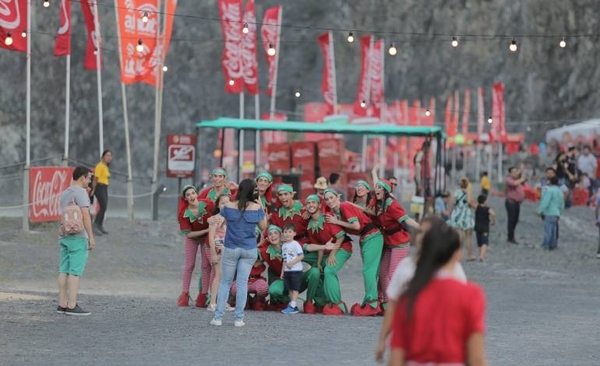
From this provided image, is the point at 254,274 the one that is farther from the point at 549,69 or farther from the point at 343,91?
the point at 549,69

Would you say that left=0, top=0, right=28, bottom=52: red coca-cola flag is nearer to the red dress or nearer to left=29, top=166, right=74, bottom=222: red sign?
left=29, top=166, right=74, bottom=222: red sign

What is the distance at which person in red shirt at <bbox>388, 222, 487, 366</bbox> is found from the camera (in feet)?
21.3

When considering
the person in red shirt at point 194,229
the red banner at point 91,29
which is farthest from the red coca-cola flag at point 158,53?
the person in red shirt at point 194,229

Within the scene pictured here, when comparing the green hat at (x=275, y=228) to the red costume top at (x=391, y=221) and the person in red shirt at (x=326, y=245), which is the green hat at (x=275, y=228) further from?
the red costume top at (x=391, y=221)

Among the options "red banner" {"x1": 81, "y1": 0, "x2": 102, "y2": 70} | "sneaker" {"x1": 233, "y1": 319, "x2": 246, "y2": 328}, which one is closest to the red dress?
"sneaker" {"x1": 233, "y1": 319, "x2": 246, "y2": 328}

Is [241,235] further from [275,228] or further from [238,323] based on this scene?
[275,228]

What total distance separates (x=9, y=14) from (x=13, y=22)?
15 cm

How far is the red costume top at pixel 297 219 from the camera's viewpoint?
1689 centimetres

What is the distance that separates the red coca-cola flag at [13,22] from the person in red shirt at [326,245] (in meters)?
9.91

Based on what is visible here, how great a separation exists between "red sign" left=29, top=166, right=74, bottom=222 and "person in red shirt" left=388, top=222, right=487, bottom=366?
20905mm

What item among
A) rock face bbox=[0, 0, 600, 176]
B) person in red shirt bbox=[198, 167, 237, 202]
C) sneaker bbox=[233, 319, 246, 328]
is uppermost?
rock face bbox=[0, 0, 600, 176]

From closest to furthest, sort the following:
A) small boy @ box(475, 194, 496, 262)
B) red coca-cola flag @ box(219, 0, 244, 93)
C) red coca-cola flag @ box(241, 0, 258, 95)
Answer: small boy @ box(475, 194, 496, 262) → red coca-cola flag @ box(219, 0, 244, 93) → red coca-cola flag @ box(241, 0, 258, 95)

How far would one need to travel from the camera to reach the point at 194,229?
1686 centimetres

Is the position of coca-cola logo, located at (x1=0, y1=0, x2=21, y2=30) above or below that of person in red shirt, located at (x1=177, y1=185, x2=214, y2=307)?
above
